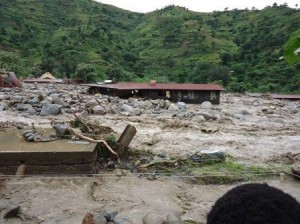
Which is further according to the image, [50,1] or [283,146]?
[50,1]

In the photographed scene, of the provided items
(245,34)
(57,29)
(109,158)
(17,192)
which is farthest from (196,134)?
(57,29)

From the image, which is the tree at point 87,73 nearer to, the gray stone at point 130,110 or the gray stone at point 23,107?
the gray stone at point 130,110

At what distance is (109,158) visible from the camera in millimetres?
7516

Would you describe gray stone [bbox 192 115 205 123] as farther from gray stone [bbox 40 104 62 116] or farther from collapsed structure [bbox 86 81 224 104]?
collapsed structure [bbox 86 81 224 104]

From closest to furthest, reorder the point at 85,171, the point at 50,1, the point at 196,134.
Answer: the point at 85,171, the point at 196,134, the point at 50,1

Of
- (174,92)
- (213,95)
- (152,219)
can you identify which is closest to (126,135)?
(152,219)

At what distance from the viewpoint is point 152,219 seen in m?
4.80

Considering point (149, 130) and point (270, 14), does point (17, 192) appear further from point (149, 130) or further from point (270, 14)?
point (270, 14)

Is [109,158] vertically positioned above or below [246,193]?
below

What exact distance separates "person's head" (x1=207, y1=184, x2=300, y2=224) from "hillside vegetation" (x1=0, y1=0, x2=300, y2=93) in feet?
142

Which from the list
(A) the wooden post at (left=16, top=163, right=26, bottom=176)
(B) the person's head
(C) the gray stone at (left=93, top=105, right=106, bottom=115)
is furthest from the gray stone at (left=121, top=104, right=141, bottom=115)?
(B) the person's head

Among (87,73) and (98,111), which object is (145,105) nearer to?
(98,111)

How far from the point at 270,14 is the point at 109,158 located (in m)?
74.5

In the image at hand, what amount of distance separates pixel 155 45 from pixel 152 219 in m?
68.8
